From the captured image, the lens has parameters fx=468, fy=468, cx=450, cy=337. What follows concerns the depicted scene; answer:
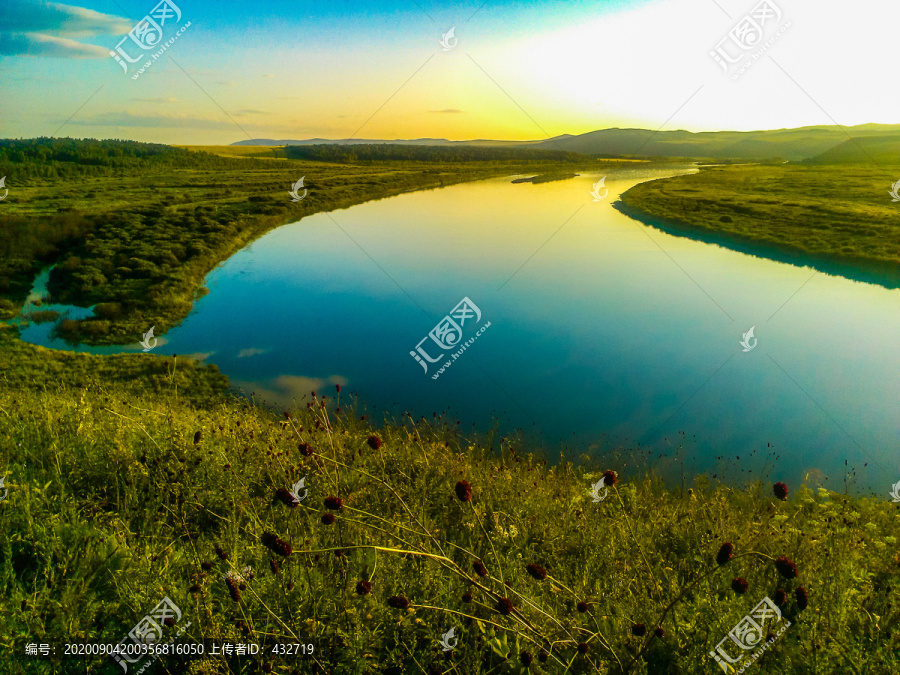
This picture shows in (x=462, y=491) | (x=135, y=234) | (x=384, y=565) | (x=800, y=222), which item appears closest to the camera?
(x=462, y=491)

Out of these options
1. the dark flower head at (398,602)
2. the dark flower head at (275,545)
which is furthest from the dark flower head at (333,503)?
the dark flower head at (398,602)

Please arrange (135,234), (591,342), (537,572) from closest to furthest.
→ (537,572) < (591,342) < (135,234)

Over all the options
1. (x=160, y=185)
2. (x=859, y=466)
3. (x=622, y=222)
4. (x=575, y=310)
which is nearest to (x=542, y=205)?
(x=622, y=222)

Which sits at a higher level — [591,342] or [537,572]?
[537,572]

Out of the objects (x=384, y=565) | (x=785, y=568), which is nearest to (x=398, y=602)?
(x=785, y=568)

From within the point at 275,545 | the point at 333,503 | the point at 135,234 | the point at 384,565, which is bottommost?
the point at 384,565

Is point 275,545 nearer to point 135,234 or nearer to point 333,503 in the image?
point 333,503
